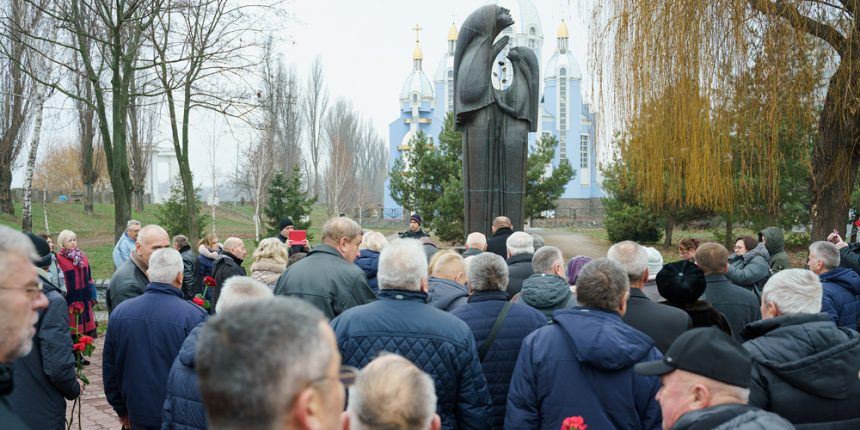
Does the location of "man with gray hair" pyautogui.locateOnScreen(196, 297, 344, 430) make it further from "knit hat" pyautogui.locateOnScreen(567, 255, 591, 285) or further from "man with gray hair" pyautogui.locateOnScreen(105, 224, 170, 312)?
"man with gray hair" pyautogui.locateOnScreen(105, 224, 170, 312)

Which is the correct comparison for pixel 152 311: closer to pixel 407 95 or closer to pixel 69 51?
pixel 69 51

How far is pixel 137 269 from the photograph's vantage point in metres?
6.01

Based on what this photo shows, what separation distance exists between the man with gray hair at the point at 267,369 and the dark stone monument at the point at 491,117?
8.43 metres

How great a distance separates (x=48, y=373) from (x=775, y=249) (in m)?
6.96

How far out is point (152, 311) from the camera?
Answer: 14.5ft

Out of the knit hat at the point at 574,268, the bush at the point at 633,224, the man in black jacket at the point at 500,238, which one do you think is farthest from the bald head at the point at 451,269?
the bush at the point at 633,224

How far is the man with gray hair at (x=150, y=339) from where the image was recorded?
14.4 feet

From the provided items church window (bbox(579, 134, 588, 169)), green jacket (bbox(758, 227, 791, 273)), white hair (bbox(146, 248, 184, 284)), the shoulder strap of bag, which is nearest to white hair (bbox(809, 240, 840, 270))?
green jacket (bbox(758, 227, 791, 273))

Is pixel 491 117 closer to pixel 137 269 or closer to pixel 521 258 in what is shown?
pixel 521 258

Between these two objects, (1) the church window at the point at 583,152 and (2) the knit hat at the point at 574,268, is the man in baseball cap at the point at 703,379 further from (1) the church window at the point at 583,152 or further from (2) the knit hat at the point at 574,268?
(1) the church window at the point at 583,152

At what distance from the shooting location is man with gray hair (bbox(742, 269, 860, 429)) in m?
3.15

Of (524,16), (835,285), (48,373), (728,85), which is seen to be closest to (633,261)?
(835,285)

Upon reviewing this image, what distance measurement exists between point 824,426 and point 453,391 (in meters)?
1.66

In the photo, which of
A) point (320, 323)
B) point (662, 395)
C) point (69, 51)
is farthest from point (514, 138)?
point (69, 51)
